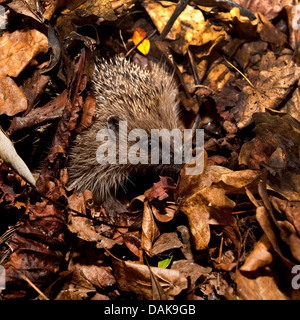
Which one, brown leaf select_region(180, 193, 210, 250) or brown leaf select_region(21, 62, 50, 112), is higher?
brown leaf select_region(21, 62, 50, 112)

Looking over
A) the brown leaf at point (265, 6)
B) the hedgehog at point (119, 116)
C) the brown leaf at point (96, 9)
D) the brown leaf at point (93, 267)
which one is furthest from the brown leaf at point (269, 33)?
the brown leaf at point (93, 267)


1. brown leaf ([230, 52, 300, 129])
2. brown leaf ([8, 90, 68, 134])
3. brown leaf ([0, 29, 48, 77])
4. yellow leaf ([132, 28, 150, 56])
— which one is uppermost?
brown leaf ([0, 29, 48, 77])

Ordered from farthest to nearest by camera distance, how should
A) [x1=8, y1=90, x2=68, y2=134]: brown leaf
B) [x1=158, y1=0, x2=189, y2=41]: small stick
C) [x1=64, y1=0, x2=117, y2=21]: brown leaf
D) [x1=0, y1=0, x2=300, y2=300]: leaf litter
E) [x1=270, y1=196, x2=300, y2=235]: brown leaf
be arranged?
[x1=158, y1=0, x2=189, y2=41]: small stick < [x1=64, y1=0, x2=117, y2=21]: brown leaf < [x1=8, y1=90, x2=68, y2=134]: brown leaf < [x1=0, y1=0, x2=300, y2=300]: leaf litter < [x1=270, y1=196, x2=300, y2=235]: brown leaf

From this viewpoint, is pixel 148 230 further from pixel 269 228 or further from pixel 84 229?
pixel 269 228

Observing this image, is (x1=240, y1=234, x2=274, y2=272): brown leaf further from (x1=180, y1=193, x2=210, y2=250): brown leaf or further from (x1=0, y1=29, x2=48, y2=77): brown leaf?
(x1=0, y1=29, x2=48, y2=77): brown leaf

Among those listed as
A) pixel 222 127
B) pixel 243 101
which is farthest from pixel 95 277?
pixel 243 101

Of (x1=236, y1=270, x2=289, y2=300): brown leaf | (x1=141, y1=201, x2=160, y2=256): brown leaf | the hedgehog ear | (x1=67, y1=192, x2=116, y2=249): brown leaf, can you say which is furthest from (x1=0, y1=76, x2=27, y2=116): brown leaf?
(x1=236, y1=270, x2=289, y2=300): brown leaf

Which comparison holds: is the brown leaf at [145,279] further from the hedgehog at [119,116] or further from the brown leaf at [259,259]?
the hedgehog at [119,116]
